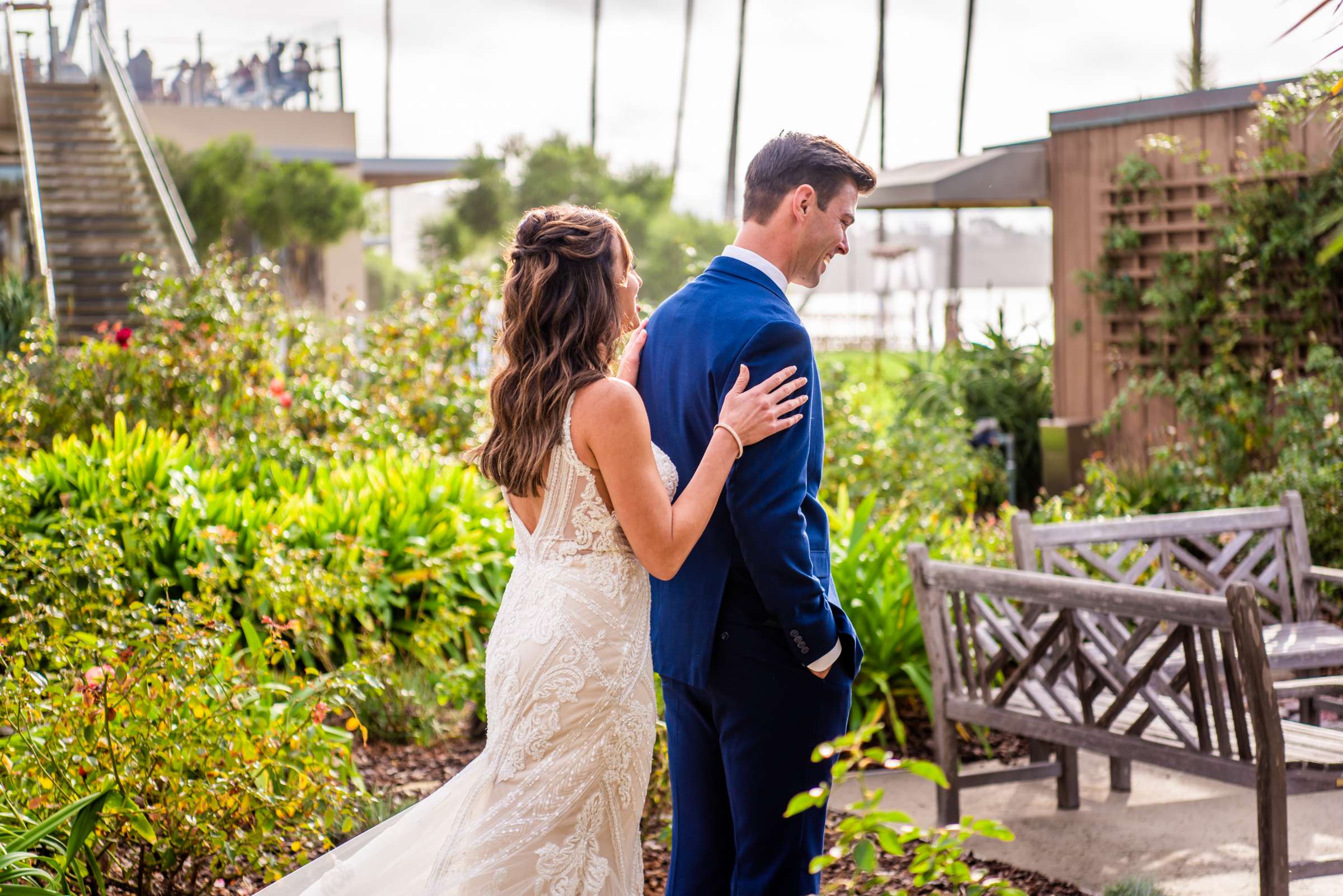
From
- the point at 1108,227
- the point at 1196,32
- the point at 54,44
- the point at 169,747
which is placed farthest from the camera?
the point at 1196,32

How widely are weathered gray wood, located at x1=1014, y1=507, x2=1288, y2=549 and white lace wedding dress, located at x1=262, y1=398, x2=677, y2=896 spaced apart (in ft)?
7.69

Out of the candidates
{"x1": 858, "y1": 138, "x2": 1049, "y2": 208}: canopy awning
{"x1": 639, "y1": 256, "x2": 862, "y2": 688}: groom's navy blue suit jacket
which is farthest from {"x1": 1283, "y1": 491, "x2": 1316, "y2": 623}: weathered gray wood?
{"x1": 858, "y1": 138, "x2": 1049, "y2": 208}: canopy awning

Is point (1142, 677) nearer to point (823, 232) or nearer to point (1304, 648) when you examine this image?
point (1304, 648)

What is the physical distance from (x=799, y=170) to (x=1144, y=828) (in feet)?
8.91

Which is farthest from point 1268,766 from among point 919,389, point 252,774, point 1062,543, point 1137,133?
point 919,389

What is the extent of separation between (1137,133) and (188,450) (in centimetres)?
764

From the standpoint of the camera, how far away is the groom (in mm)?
2369

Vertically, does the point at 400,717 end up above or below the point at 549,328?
below

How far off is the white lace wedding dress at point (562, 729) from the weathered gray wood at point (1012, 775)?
1.89 m

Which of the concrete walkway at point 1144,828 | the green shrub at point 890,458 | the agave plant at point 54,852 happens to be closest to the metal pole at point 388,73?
the green shrub at point 890,458

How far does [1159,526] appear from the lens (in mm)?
4613

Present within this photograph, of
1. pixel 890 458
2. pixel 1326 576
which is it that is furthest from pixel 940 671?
pixel 890 458

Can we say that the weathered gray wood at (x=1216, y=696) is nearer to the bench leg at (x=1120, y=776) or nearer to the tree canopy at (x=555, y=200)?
the bench leg at (x=1120, y=776)

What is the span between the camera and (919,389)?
490 inches
